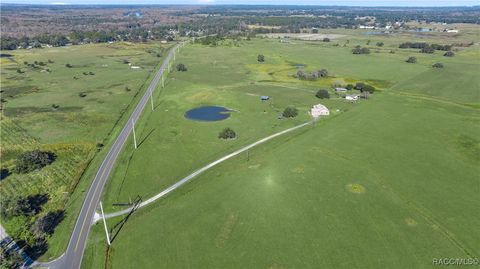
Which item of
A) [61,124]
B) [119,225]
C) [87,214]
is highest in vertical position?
[119,225]

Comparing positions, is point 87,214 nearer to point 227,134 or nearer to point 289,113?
point 227,134

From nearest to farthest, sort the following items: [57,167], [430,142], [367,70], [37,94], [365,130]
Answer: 1. [57,167]
2. [430,142]
3. [365,130]
4. [37,94]
5. [367,70]

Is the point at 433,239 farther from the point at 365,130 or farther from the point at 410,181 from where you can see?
the point at 365,130

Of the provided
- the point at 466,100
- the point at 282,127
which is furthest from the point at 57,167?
the point at 466,100

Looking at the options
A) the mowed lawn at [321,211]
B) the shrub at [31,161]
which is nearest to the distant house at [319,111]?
the mowed lawn at [321,211]

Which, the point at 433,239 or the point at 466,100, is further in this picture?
the point at 466,100

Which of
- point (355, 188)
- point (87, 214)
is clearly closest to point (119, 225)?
point (87, 214)

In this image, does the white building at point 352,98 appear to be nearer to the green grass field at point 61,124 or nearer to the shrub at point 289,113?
the shrub at point 289,113
